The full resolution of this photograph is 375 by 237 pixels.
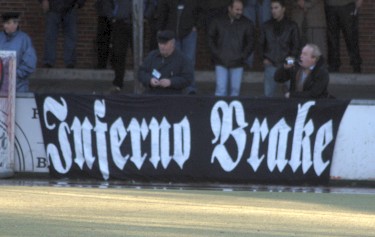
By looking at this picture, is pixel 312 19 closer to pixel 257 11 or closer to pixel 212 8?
pixel 257 11

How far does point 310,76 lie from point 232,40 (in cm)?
234

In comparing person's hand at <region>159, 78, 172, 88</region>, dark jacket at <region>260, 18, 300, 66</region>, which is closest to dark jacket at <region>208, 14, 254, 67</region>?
dark jacket at <region>260, 18, 300, 66</region>

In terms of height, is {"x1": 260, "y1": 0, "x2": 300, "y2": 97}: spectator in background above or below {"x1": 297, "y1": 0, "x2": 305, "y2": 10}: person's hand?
below

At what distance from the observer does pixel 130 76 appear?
20.7m

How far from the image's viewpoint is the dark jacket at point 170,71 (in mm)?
15805

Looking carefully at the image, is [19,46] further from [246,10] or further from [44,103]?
[246,10]

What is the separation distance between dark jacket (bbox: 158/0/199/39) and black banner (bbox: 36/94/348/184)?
11.3 ft

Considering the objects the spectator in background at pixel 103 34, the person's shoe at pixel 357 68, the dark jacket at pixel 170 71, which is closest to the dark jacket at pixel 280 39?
the dark jacket at pixel 170 71

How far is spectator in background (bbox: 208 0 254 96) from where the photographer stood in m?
17.6

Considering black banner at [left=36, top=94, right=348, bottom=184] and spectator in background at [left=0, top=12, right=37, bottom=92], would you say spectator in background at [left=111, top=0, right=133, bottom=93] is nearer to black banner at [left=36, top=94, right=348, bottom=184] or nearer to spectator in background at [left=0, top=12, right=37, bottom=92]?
spectator in background at [left=0, top=12, right=37, bottom=92]

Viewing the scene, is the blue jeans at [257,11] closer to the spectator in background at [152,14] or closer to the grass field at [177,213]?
the spectator in background at [152,14]

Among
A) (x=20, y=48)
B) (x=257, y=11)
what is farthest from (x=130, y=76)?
(x=20, y=48)

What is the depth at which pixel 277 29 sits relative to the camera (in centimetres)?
1762

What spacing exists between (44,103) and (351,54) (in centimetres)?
660
